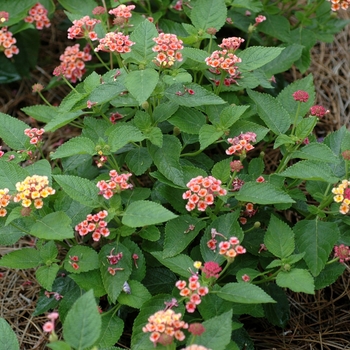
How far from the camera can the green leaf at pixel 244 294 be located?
1.97 metres

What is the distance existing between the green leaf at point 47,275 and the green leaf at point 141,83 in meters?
0.74

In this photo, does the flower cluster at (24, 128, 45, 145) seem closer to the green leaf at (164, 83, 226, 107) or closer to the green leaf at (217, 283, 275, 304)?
the green leaf at (164, 83, 226, 107)

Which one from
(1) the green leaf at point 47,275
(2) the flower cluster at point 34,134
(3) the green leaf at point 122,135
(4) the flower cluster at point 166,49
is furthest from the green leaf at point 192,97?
(1) the green leaf at point 47,275

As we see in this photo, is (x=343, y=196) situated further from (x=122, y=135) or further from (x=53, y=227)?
(x=53, y=227)

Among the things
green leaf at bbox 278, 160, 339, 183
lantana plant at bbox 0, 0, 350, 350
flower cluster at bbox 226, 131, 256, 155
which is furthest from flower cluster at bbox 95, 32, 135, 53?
green leaf at bbox 278, 160, 339, 183

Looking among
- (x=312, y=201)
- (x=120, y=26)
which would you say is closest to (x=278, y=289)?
(x=312, y=201)

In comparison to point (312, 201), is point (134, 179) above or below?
above

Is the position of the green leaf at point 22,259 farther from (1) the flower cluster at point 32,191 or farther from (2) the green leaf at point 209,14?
(2) the green leaf at point 209,14

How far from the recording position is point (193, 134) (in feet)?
8.47

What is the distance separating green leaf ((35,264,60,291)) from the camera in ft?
7.07

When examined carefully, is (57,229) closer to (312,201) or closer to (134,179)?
(134,179)

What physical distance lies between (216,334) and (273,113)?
1.06 m

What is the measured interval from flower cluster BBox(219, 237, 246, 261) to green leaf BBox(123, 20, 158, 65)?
2.79 ft

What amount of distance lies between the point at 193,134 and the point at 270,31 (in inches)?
38.7
